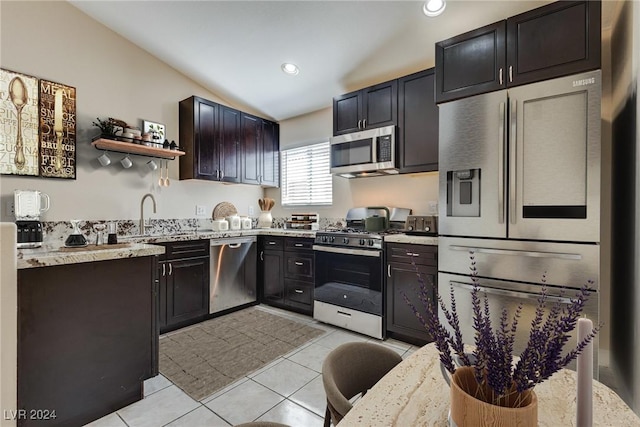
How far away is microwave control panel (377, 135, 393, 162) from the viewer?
3.12 metres

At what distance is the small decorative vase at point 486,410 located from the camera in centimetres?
56

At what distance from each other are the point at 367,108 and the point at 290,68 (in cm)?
102

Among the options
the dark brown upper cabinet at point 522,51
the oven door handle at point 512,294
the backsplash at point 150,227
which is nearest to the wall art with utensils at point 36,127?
the backsplash at point 150,227

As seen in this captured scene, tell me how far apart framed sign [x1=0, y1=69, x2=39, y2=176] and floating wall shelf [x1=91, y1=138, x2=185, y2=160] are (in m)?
0.47

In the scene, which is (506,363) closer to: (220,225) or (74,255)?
(74,255)

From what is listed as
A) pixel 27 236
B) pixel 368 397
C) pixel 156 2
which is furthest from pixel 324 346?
pixel 156 2

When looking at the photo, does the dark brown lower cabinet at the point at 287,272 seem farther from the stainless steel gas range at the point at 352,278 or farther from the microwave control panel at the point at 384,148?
the microwave control panel at the point at 384,148

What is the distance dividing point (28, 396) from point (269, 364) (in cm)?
145

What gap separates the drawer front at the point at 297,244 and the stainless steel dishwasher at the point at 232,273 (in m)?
0.50

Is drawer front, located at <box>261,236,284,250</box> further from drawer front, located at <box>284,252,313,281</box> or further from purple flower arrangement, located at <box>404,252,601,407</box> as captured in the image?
purple flower arrangement, located at <box>404,252,601,407</box>

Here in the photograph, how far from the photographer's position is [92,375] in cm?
179

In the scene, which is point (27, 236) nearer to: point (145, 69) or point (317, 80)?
point (145, 69)

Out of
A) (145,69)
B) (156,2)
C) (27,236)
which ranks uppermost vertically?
(156,2)

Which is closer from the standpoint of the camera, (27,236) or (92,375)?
(92,375)
